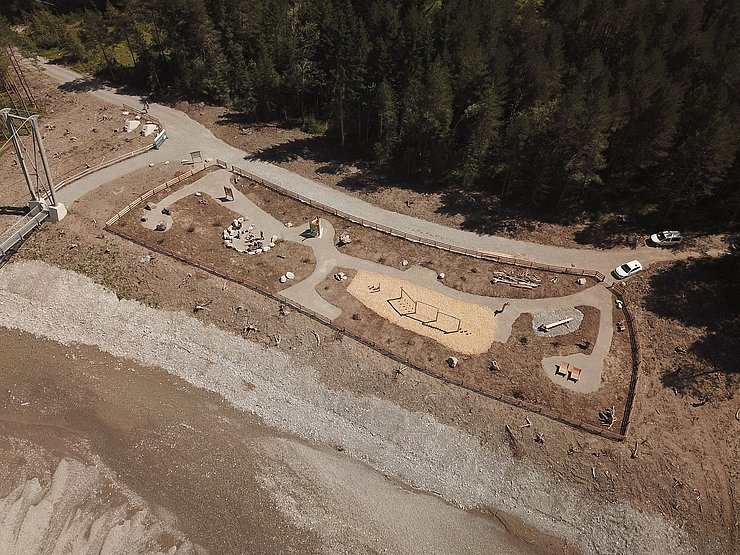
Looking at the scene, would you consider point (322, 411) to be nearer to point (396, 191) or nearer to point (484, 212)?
point (396, 191)

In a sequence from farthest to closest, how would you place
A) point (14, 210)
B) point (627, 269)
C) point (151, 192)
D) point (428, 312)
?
1. point (151, 192)
2. point (14, 210)
3. point (627, 269)
4. point (428, 312)

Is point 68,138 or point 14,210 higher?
point 68,138

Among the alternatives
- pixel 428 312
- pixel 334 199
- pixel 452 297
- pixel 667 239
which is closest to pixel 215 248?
pixel 334 199

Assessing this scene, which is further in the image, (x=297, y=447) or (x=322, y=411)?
(x=322, y=411)

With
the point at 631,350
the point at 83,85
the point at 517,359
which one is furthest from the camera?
the point at 83,85

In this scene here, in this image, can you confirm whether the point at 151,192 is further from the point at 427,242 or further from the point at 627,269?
the point at 627,269

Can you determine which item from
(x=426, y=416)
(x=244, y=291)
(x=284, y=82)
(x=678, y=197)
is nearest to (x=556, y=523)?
(x=426, y=416)

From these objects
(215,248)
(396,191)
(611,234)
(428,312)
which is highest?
(396,191)
